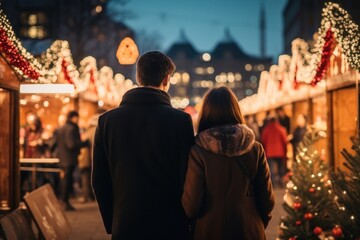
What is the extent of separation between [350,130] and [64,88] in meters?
5.60

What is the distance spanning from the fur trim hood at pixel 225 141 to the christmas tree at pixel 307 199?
392 centimetres

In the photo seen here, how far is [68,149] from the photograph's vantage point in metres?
14.0

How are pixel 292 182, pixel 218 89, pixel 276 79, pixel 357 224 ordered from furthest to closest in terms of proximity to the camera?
pixel 276 79, pixel 292 182, pixel 357 224, pixel 218 89

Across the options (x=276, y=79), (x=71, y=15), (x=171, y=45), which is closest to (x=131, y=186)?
(x=276, y=79)

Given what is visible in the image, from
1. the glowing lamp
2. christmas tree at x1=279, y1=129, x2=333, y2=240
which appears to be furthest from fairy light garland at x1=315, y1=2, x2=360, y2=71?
the glowing lamp

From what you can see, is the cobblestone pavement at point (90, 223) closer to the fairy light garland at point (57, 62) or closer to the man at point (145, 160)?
the fairy light garland at point (57, 62)

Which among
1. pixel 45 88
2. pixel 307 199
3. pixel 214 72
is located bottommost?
pixel 307 199

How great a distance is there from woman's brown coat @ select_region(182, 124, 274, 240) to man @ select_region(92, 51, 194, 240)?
0.46 ft

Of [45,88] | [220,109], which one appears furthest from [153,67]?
[45,88]

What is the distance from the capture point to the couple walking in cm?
412

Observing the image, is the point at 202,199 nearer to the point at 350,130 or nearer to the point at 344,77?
the point at 344,77

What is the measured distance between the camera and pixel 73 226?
38.3ft

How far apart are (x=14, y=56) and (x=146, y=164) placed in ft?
17.3

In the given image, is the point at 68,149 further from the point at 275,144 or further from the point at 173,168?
the point at 173,168
